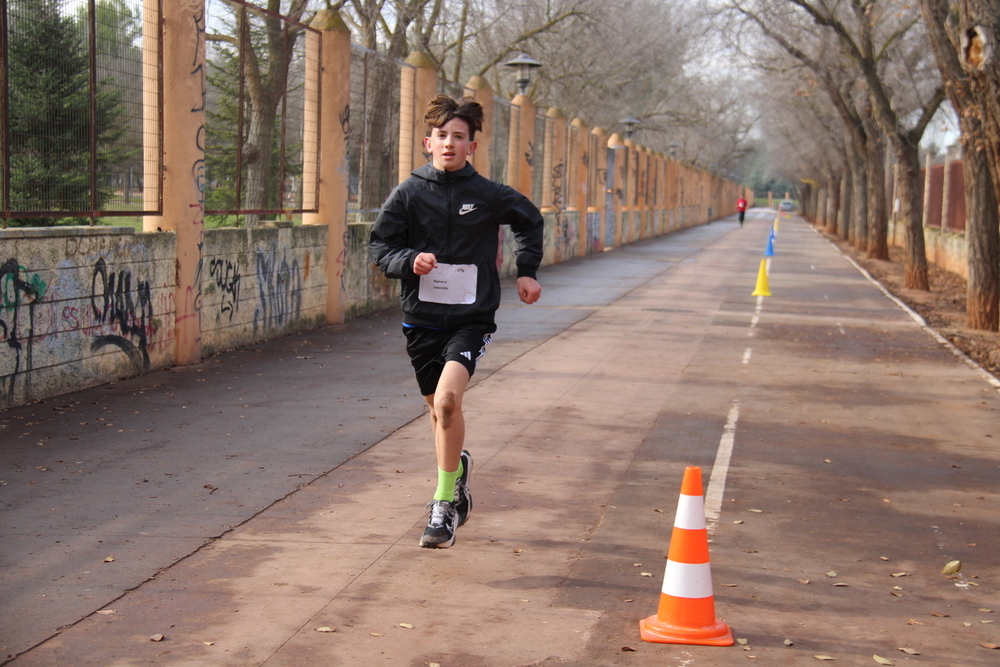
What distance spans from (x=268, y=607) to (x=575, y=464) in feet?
10.5

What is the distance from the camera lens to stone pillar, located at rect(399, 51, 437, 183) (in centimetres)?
1750

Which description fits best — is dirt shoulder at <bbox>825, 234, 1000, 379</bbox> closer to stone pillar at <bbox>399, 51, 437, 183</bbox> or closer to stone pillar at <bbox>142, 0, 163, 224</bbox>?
stone pillar at <bbox>399, 51, 437, 183</bbox>

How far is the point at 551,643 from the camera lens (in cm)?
436

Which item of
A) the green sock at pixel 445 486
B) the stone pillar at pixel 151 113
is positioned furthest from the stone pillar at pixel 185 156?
the green sock at pixel 445 486

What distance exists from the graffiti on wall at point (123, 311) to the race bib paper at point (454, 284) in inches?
194

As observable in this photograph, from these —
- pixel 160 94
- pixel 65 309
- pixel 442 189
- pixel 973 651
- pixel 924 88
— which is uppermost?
pixel 924 88

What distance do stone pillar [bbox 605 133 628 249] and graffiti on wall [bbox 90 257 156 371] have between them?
31395 mm

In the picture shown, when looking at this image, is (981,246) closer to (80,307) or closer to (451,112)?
(80,307)

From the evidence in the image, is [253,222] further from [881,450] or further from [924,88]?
[924,88]

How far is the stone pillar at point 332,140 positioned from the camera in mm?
14383

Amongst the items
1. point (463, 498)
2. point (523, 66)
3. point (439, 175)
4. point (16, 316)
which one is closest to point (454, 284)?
point (439, 175)

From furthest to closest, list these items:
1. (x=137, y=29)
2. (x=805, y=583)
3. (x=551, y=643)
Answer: (x=137, y=29), (x=805, y=583), (x=551, y=643)

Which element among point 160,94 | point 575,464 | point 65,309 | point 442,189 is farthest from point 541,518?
point 160,94

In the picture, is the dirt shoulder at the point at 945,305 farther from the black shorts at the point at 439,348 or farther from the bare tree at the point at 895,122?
the black shorts at the point at 439,348
